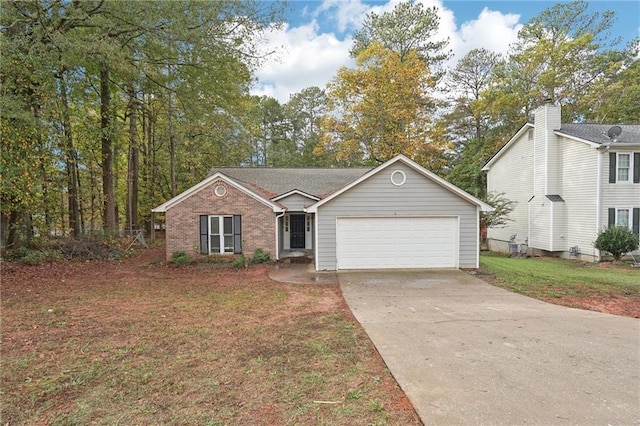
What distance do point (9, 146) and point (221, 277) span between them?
759 centimetres

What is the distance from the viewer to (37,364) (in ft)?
14.0

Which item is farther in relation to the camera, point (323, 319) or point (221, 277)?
point (221, 277)

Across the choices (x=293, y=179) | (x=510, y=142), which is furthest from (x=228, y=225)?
(x=510, y=142)

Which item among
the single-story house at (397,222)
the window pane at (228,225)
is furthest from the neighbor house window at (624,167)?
the window pane at (228,225)

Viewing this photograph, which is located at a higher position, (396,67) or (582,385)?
(396,67)

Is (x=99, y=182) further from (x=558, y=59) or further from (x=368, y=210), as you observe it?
(x=558, y=59)

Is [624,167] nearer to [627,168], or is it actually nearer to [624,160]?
[627,168]

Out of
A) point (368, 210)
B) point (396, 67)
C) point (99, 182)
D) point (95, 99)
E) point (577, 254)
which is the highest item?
point (396, 67)

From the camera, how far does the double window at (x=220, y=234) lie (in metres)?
12.9

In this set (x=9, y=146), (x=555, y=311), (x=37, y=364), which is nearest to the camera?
(x=37, y=364)

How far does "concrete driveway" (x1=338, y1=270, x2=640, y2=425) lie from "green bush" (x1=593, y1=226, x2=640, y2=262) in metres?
9.13

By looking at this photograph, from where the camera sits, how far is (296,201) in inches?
577

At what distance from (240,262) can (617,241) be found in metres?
15.2

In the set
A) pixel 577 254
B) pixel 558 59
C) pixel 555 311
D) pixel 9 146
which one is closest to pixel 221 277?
pixel 9 146
